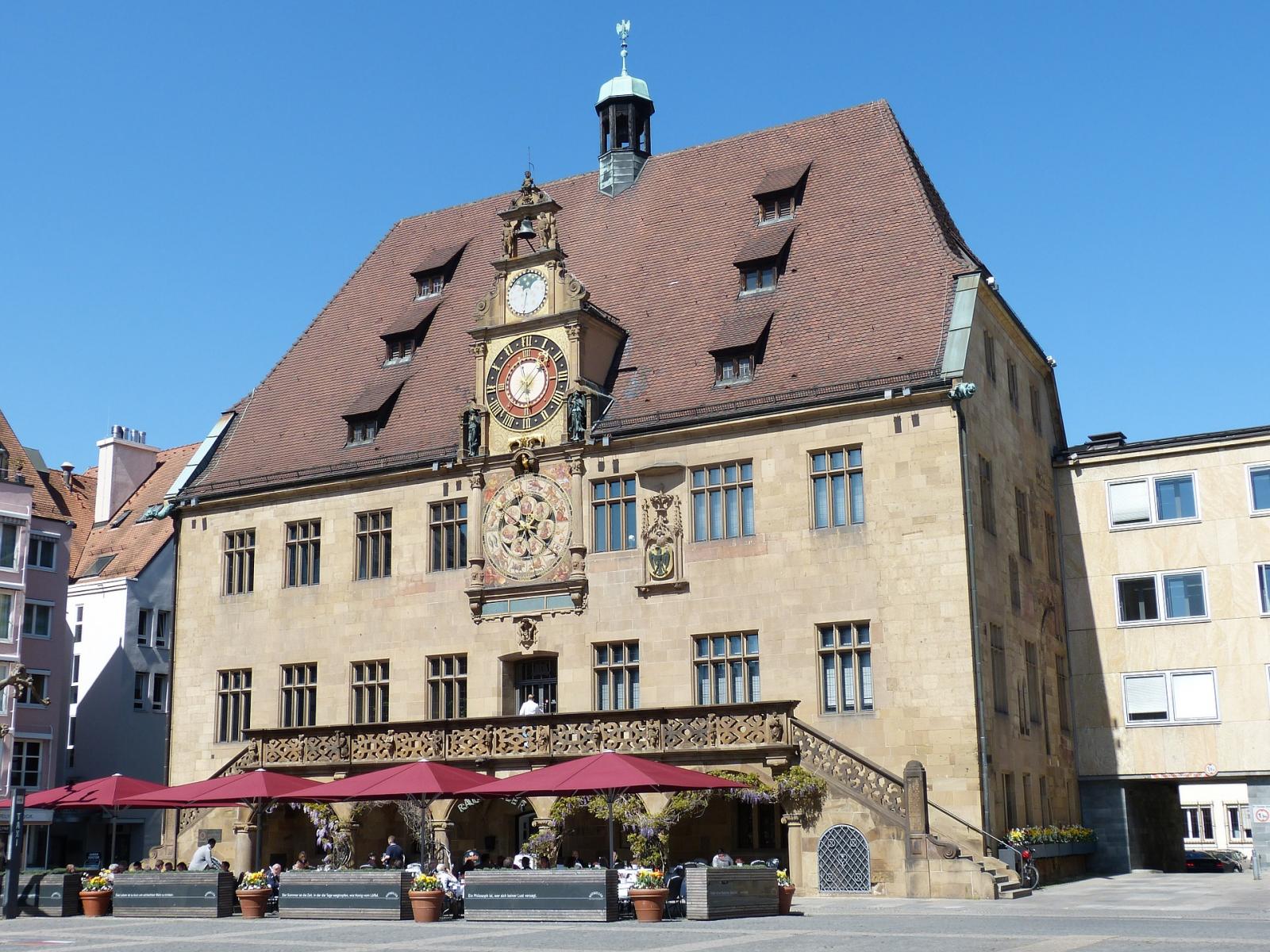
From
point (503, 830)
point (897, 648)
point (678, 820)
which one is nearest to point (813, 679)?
point (897, 648)

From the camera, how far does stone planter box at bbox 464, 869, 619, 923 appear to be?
81.7 ft

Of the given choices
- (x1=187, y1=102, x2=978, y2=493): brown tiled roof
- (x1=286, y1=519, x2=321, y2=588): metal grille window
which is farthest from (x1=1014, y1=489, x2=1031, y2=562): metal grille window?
(x1=286, y1=519, x2=321, y2=588): metal grille window

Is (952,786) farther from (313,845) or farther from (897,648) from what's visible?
(313,845)

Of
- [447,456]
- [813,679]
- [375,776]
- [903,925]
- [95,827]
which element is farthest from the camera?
[95,827]

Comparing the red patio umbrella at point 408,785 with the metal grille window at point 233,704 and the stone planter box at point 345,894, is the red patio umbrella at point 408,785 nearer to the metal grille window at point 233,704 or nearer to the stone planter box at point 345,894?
the stone planter box at point 345,894

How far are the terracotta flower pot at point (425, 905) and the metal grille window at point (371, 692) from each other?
13.4 m

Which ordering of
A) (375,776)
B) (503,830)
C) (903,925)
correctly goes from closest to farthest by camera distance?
(903,925)
(375,776)
(503,830)

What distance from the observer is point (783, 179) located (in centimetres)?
4078

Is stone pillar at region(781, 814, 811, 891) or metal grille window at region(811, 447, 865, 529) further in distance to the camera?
metal grille window at region(811, 447, 865, 529)

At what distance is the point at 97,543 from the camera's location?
60531 millimetres

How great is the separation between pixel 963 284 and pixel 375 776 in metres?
17.0

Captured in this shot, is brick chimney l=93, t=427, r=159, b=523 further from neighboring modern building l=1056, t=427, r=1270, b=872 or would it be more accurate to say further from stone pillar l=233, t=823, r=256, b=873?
neighboring modern building l=1056, t=427, r=1270, b=872

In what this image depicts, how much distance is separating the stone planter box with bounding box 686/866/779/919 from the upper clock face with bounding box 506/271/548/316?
18.1 meters

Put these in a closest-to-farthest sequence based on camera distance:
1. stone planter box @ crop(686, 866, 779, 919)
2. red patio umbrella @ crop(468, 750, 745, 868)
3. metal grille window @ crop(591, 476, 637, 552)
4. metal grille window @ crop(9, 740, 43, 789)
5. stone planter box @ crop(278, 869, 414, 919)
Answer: stone planter box @ crop(686, 866, 779, 919)
stone planter box @ crop(278, 869, 414, 919)
red patio umbrella @ crop(468, 750, 745, 868)
metal grille window @ crop(591, 476, 637, 552)
metal grille window @ crop(9, 740, 43, 789)
